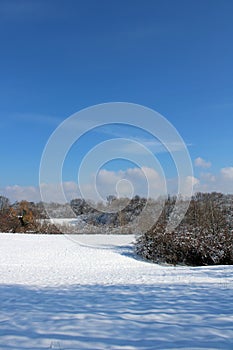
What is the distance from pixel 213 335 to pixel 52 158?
1254cm

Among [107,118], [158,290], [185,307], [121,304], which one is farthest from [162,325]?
[107,118]

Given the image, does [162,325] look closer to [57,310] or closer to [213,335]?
[213,335]

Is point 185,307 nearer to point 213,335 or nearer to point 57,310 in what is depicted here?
point 213,335

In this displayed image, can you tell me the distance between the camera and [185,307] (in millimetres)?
5332

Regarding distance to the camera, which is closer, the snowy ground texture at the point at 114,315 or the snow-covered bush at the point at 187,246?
the snowy ground texture at the point at 114,315

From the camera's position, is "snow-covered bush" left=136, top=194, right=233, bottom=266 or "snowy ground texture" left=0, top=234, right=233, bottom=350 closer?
"snowy ground texture" left=0, top=234, right=233, bottom=350

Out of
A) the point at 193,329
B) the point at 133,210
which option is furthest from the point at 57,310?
the point at 133,210

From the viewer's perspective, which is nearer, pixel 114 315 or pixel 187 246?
A: pixel 114 315

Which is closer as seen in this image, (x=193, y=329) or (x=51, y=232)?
(x=193, y=329)

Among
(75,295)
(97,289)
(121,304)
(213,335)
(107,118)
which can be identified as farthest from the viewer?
(107,118)

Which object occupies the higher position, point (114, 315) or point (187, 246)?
point (187, 246)

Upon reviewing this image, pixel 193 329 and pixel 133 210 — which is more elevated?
pixel 133 210

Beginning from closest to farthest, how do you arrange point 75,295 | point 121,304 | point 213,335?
point 213,335 < point 121,304 < point 75,295

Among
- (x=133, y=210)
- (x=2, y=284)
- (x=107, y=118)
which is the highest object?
(x=107, y=118)
